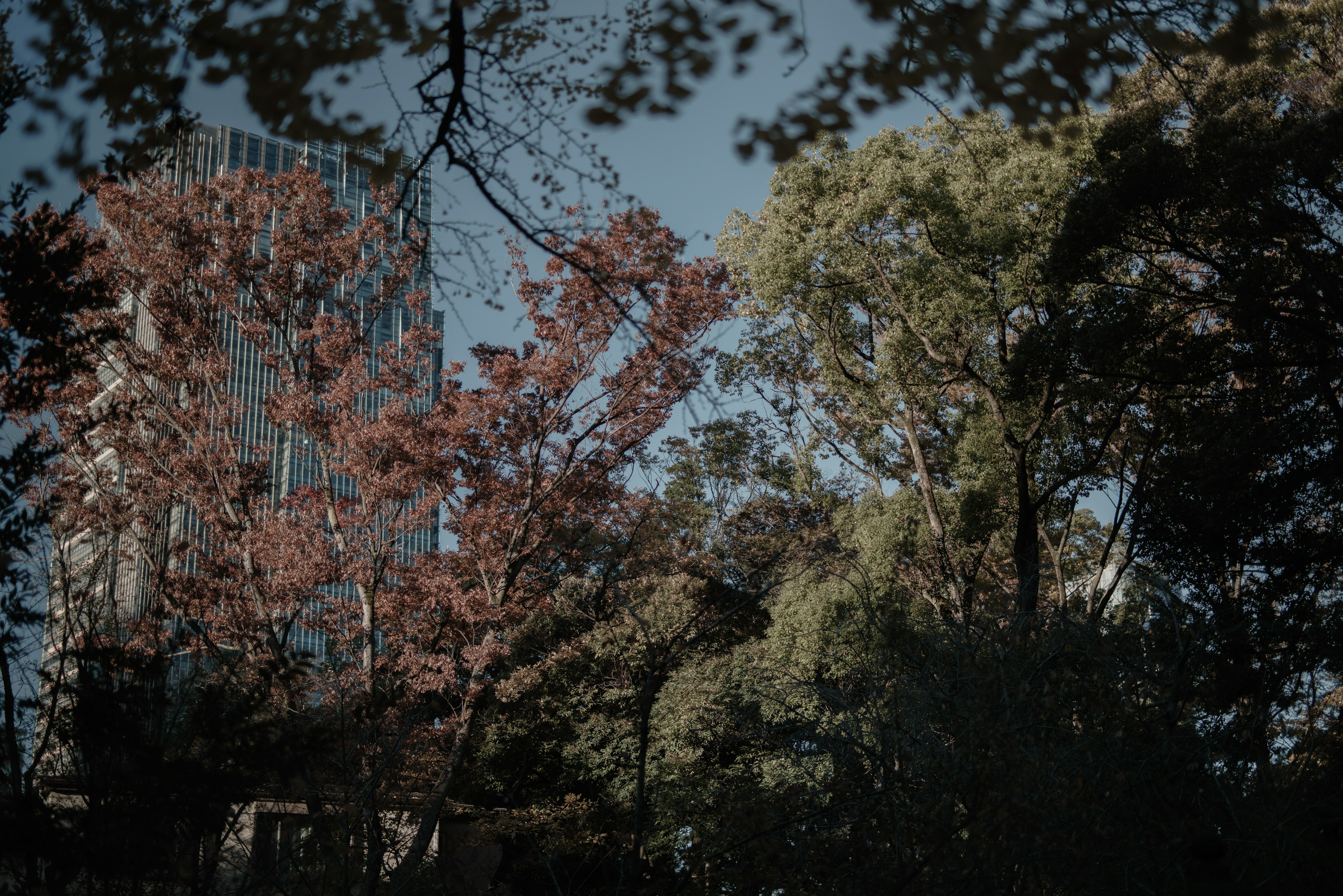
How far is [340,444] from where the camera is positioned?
11023mm

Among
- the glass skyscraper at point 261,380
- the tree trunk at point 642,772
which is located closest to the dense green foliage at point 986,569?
the tree trunk at point 642,772

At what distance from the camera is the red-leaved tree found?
10.1 m

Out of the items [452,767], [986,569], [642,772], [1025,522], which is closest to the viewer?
[642,772]

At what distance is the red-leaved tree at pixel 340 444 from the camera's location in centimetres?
1015

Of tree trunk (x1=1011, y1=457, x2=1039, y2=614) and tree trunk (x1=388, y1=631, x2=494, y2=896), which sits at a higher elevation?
tree trunk (x1=1011, y1=457, x2=1039, y2=614)

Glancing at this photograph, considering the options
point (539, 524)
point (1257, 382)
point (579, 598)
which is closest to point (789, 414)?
point (579, 598)

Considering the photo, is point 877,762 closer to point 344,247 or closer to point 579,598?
point 344,247

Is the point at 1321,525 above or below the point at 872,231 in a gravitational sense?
below

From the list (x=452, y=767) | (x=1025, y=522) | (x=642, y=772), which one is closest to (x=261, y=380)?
(x=452, y=767)

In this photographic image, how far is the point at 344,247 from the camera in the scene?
11.5 m

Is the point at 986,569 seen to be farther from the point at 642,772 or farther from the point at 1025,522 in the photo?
the point at 642,772

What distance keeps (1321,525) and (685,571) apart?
9.36 meters

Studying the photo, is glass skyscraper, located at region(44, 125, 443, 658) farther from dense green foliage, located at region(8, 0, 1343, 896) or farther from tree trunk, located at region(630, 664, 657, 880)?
tree trunk, located at region(630, 664, 657, 880)

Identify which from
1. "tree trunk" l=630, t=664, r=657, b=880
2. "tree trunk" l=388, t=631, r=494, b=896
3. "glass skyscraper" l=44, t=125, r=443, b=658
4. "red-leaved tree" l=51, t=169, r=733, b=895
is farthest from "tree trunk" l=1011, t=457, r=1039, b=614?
"tree trunk" l=630, t=664, r=657, b=880
